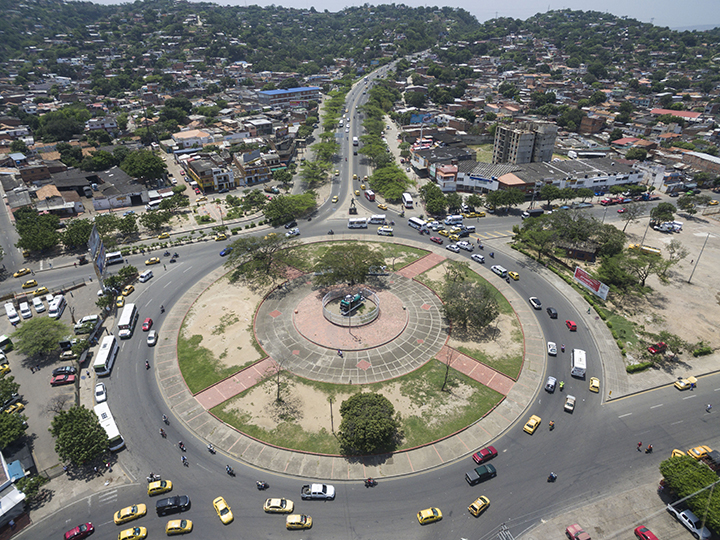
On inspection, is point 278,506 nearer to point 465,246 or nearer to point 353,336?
point 353,336

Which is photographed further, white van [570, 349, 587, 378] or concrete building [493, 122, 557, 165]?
concrete building [493, 122, 557, 165]

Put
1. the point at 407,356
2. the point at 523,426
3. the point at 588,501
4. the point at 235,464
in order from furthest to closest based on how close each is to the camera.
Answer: the point at 407,356 → the point at 523,426 → the point at 235,464 → the point at 588,501

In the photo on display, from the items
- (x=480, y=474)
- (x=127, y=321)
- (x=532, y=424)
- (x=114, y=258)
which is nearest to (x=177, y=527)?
(x=480, y=474)

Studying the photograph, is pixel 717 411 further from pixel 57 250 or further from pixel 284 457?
pixel 57 250

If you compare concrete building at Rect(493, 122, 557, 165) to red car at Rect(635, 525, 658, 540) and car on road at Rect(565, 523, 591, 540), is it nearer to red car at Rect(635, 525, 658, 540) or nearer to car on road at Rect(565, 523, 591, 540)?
red car at Rect(635, 525, 658, 540)

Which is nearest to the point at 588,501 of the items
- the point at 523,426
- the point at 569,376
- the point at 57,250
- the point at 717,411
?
the point at 523,426

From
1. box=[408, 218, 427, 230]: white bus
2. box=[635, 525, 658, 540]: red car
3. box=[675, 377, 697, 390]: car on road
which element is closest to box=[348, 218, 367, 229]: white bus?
box=[408, 218, 427, 230]: white bus

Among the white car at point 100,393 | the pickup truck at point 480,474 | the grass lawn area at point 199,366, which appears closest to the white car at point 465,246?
the pickup truck at point 480,474
